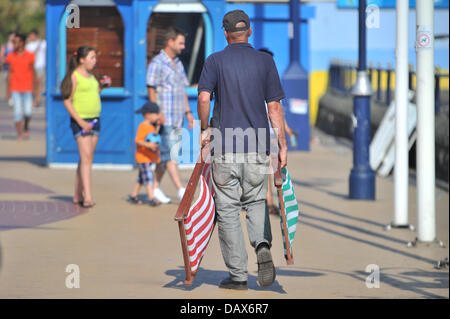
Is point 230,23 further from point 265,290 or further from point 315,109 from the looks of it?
point 315,109

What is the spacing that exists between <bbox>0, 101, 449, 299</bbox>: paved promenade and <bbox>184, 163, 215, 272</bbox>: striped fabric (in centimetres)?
29

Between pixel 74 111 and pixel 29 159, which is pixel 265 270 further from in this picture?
pixel 29 159

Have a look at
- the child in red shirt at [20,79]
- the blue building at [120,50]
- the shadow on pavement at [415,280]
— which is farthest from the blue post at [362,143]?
the child in red shirt at [20,79]

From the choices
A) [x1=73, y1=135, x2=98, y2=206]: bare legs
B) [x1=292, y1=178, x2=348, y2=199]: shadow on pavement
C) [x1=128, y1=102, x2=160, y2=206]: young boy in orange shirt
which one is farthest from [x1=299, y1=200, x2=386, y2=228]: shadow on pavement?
[x1=73, y1=135, x2=98, y2=206]: bare legs

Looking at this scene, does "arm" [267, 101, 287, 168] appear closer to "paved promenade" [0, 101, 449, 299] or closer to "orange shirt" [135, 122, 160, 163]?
"paved promenade" [0, 101, 449, 299]

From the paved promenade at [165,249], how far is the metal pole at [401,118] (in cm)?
22

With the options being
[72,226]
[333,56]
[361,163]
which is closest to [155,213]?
[72,226]

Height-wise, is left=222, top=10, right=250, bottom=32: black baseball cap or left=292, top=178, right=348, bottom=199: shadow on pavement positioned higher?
left=222, top=10, right=250, bottom=32: black baseball cap

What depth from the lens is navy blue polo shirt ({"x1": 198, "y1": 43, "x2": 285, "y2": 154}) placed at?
20.6 ft

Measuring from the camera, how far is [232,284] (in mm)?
6559

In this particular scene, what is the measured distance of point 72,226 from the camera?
902 centimetres

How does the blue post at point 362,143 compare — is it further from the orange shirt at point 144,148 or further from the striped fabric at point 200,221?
the striped fabric at point 200,221

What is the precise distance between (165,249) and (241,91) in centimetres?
217

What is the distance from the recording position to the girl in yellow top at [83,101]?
984 cm
